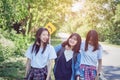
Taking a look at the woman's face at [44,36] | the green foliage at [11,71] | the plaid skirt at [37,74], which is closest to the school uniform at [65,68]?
the plaid skirt at [37,74]

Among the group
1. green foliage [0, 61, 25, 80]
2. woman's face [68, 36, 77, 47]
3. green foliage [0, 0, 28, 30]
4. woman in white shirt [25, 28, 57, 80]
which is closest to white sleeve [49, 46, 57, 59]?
woman in white shirt [25, 28, 57, 80]

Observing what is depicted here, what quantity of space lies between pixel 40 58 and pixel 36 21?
25469mm

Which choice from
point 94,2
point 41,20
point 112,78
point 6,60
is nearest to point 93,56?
point 112,78

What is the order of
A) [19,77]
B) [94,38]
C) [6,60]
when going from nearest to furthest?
[94,38]
[19,77]
[6,60]

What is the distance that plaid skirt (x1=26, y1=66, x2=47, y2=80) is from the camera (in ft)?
22.2

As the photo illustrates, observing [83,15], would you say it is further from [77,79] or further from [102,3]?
[77,79]

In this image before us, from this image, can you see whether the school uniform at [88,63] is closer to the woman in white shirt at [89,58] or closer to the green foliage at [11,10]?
the woman in white shirt at [89,58]

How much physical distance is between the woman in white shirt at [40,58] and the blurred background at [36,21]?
13.2 ft

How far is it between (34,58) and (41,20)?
26.8 meters

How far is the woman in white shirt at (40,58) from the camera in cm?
677

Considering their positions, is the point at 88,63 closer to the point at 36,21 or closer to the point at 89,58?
the point at 89,58

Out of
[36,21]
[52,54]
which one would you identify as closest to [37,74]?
[52,54]

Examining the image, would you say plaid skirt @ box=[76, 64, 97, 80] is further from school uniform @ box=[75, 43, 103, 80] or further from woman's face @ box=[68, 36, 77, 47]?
woman's face @ box=[68, 36, 77, 47]

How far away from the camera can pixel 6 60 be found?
18.0 metres
